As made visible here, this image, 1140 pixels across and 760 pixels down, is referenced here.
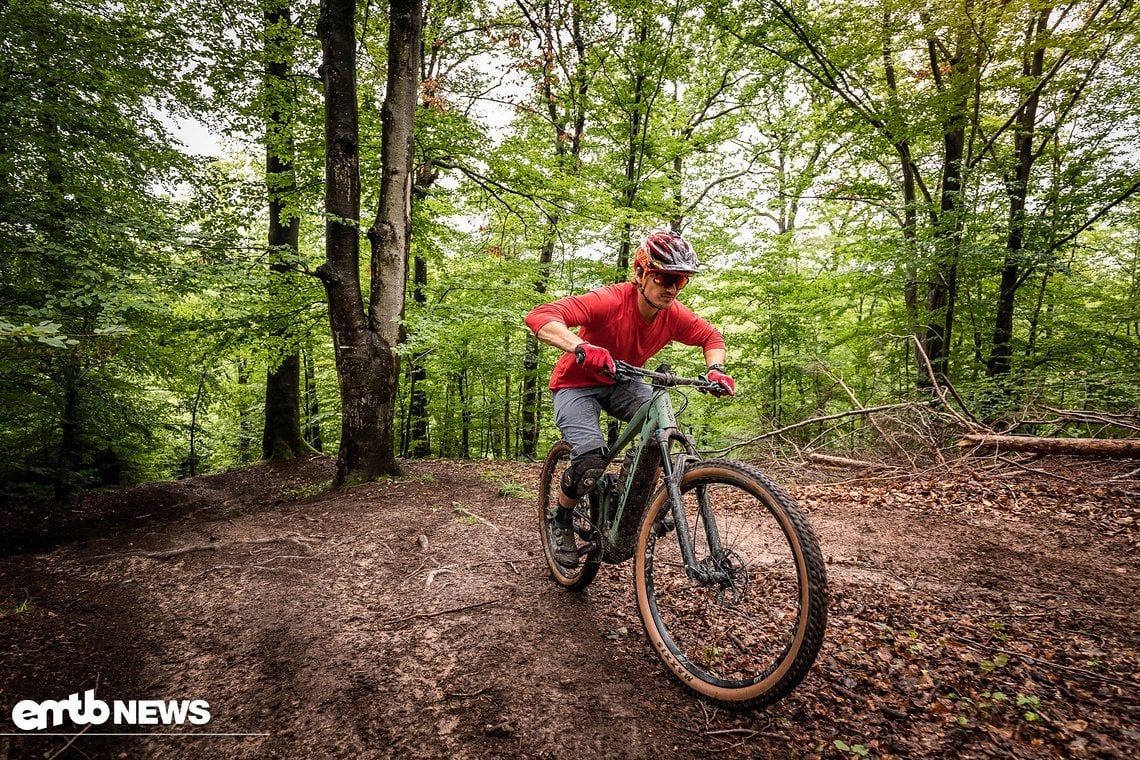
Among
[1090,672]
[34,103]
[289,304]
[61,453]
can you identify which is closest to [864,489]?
[1090,672]

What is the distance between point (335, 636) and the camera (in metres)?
2.73

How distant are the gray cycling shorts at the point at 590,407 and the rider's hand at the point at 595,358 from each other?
695mm

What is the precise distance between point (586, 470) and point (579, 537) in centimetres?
70

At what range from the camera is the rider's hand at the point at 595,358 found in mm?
2406

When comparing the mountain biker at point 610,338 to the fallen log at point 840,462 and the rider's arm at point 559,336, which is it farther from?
the fallen log at point 840,462

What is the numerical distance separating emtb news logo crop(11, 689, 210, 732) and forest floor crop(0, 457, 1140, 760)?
0.05 m

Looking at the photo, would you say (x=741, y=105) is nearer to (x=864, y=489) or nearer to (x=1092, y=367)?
(x=1092, y=367)

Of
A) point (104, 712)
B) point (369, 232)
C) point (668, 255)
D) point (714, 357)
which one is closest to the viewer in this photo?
point (104, 712)

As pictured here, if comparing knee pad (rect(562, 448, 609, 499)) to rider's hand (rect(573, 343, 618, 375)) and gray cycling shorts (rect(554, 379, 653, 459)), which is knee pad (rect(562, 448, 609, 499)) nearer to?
gray cycling shorts (rect(554, 379, 653, 459))

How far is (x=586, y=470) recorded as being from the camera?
3082 millimetres

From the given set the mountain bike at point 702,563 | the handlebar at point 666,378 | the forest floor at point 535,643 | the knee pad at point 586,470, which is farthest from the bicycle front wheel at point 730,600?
the knee pad at point 586,470

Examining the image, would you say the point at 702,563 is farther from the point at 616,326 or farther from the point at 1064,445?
the point at 1064,445

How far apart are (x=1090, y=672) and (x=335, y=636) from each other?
397cm

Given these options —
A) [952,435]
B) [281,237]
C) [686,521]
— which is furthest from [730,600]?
[281,237]
